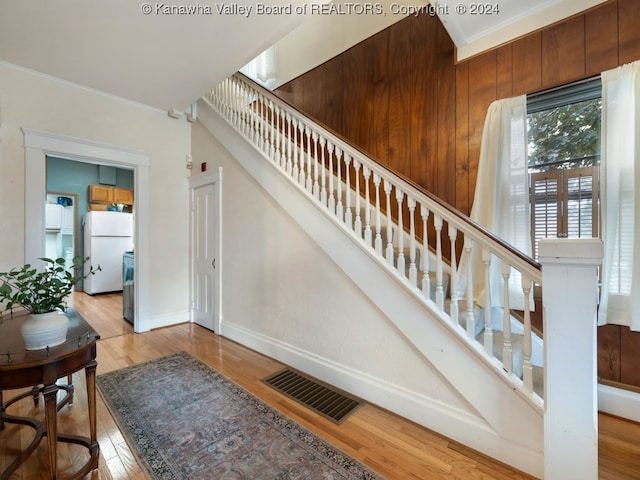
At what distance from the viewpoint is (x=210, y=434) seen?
1708mm

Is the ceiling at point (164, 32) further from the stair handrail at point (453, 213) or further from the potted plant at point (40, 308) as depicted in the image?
the potted plant at point (40, 308)

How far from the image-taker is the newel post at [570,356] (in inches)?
45.9

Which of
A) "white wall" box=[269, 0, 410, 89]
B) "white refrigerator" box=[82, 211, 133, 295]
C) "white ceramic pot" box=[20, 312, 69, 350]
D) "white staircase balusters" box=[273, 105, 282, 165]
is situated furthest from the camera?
"white refrigerator" box=[82, 211, 133, 295]

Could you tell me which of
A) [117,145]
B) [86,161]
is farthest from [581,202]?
[86,161]

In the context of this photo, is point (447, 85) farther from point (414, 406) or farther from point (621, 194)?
point (414, 406)

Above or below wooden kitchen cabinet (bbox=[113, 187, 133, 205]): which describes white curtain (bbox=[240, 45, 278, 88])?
above

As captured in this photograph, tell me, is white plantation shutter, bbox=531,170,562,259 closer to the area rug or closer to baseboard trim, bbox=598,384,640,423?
baseboard trim, bbox=598,384,640,423

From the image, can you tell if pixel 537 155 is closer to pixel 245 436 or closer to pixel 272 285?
pixel 272 285

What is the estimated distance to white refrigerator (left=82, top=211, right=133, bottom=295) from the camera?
19.4 feet

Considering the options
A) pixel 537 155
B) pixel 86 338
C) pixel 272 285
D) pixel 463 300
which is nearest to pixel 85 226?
pixel 272 285

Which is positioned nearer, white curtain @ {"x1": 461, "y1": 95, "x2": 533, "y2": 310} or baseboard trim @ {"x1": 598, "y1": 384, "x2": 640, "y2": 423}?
baseboard trim @ {"x1": 598, "y1": 384, "x2": 640, "y2": 423}

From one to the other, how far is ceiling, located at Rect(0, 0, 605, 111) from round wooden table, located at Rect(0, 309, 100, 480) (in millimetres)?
2192

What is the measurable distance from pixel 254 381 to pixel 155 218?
8.32ft

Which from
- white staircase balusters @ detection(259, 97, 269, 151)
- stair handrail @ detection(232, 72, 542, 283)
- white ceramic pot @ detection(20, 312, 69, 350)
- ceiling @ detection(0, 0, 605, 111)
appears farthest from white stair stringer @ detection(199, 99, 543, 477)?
white ceramic pot @ detection(20, 312, 69, 350)
